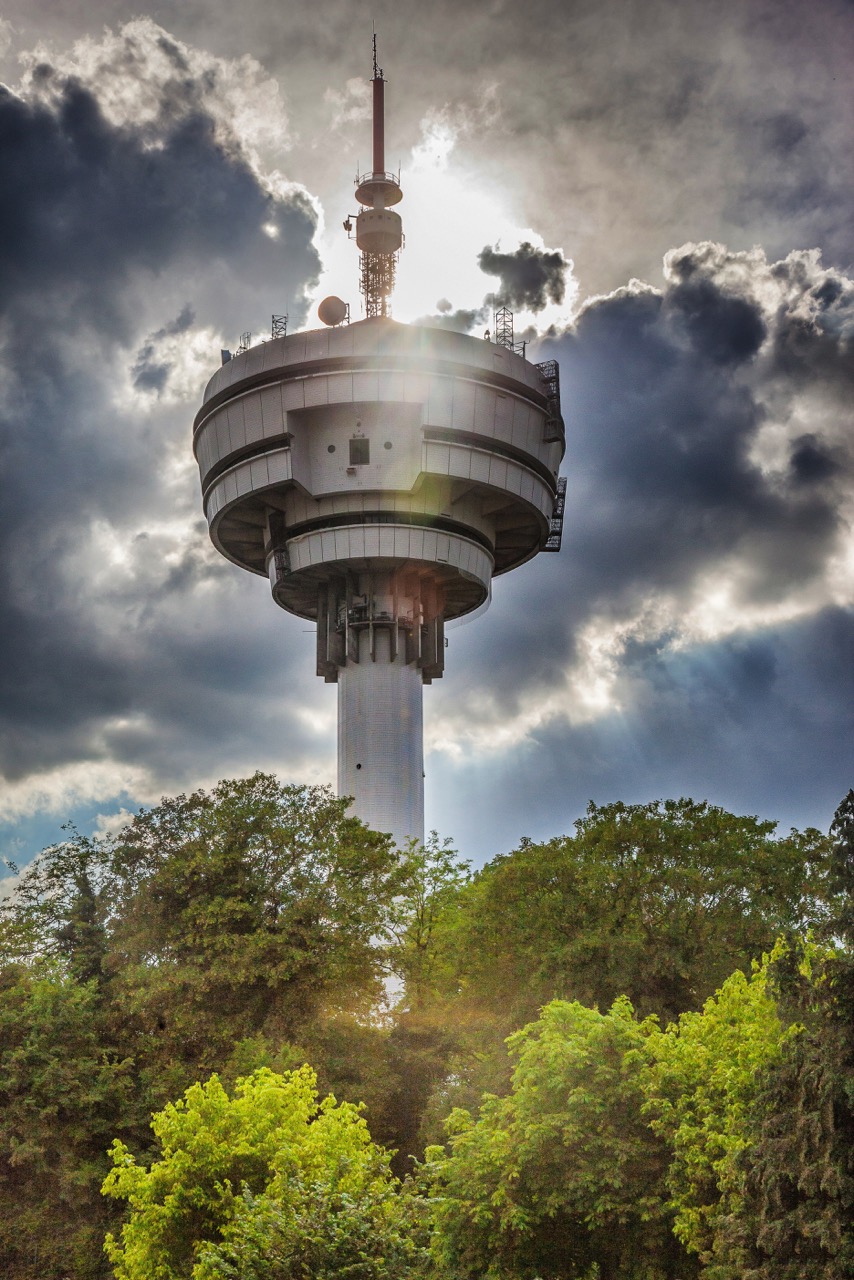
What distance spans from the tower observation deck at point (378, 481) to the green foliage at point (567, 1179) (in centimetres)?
3907

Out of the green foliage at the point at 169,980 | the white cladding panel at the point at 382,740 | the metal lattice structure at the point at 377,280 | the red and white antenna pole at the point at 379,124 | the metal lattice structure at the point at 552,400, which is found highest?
the red and white antenna pole at the point at 379,124

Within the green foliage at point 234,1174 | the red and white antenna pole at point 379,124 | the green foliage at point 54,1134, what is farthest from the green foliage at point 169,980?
the red and white antenna pole at point 379,124

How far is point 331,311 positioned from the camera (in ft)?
242

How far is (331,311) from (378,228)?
716cm

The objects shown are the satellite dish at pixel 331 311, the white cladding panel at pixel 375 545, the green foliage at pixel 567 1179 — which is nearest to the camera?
the green foliage at pixel 567 1179

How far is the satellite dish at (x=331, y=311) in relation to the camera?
73625 mm

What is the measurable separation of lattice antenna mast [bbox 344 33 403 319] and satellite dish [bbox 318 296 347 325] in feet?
10.8

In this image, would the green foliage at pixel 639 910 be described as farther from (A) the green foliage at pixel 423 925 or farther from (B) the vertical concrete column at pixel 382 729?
(B) the vertical concrete column at pixel 382 729

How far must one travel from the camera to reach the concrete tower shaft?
224ft

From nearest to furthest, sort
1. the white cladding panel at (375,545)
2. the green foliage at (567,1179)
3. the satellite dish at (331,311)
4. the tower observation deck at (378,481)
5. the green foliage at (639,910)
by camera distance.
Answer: the green foliage at (567,1179) < the green foliage at (639,910) < the tower observation deck at (378,481) < the white cladding panel at (375,545) < the satellite dish at (331,311)

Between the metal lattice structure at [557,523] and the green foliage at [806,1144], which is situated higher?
the metal lattice structure at [557,523]

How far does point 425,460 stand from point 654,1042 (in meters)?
43.3

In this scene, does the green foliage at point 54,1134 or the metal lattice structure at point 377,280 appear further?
the metal lattice structure at point 377,280

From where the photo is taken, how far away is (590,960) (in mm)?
42656
